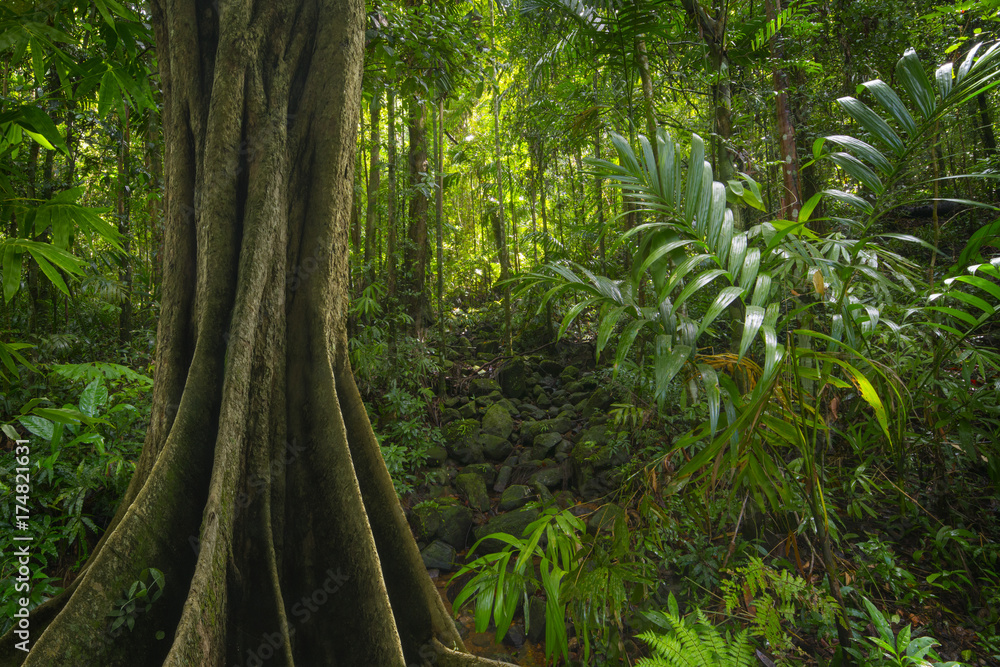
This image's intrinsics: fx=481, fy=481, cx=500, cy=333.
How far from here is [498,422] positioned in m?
5.51

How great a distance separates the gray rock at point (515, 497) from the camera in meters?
4.25

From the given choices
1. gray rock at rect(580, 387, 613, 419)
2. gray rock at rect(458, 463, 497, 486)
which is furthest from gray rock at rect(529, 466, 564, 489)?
gray rock at rect(580, 387, 613, 419)

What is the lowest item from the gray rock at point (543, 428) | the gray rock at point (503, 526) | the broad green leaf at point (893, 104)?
the gray rock at point (503, 526)

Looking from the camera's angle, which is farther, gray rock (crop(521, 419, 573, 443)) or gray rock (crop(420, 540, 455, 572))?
gray rock (crop(521, 419, 573, 443))

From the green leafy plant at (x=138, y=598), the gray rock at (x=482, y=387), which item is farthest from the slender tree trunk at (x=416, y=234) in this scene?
the green leafy plant at (x=138, y=598)

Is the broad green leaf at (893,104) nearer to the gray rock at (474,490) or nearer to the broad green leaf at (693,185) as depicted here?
the broad green leaf at (693,185)

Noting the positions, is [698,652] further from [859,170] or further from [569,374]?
[569,374]

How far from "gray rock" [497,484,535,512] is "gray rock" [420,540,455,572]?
2.12 ft

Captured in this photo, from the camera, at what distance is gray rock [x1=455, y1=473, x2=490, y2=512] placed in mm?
4328

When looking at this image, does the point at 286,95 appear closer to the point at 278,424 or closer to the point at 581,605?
the point at 278,424

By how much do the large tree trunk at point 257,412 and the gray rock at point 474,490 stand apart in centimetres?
255

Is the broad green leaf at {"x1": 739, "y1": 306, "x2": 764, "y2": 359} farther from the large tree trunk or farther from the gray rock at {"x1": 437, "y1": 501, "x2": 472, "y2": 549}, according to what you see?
the gray rock at {"x1": 437, "y1": 501, "x2": 472, "y2": 549}

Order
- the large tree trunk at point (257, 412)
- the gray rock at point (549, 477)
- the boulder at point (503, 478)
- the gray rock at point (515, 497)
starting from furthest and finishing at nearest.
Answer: the boulder at point (503, 478), the gray rock at point (549, 477), the gray rock at point (515, 497), the large tree trunk at point (257, 412)

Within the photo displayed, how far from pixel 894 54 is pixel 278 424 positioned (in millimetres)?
6995
